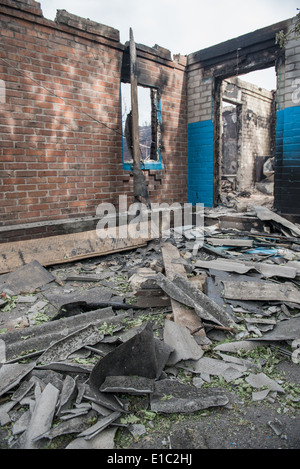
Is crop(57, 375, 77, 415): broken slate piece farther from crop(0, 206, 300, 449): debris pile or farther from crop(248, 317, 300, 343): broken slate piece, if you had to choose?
crop(248, 317, 300, 343): broken slate piece

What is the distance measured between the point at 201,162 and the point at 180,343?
596cm

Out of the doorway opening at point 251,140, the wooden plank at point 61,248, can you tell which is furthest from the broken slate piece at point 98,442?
the doorway opening at point 251,140

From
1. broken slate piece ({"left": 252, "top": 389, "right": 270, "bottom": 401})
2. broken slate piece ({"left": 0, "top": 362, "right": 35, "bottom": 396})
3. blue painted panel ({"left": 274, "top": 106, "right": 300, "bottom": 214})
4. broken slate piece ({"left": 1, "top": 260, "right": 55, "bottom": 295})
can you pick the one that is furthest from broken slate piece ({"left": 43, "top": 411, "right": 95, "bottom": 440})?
blue painted panel ({"left": 274, "top": 106, "right": 300, "bottom": 214})

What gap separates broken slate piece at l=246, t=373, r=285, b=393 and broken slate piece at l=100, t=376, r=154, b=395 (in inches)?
28.0

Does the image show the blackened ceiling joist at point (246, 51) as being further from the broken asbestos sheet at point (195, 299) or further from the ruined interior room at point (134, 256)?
the broken asbestos sheet at point (195, 299)

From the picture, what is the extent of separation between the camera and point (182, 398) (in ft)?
6.25

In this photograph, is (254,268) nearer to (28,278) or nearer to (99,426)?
(99,426)

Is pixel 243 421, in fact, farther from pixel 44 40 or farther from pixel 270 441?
pixel 44 40

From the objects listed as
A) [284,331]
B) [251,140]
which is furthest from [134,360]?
[251,140]

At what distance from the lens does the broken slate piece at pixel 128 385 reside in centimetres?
189

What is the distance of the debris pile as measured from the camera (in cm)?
183

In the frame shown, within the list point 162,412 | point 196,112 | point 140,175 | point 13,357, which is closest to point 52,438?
point 162,412

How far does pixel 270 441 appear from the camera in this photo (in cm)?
164

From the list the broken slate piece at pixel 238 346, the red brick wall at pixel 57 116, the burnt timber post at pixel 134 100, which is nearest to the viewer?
the broken slate piece at pixel 238 346
